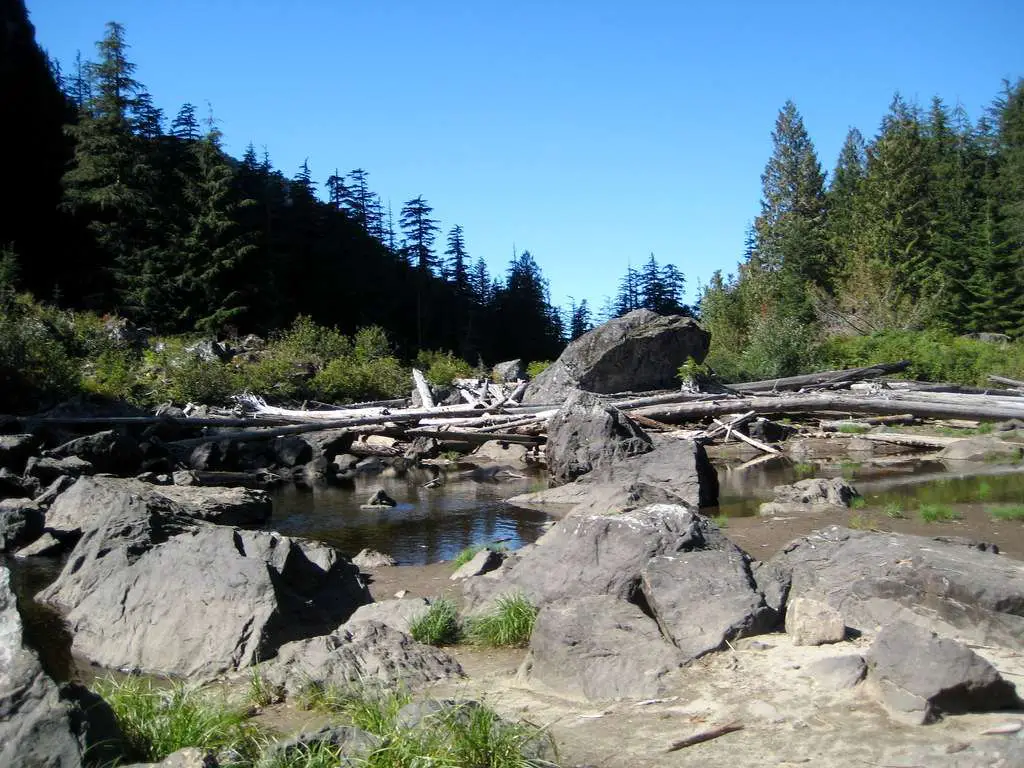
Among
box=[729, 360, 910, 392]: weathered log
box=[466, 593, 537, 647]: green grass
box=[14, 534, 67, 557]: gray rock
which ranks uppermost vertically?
box=[729, 360, 910, 392]: weathered log

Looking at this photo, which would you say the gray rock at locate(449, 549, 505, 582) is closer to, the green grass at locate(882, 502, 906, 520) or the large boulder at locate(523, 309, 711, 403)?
the green grass at locate(882, 502, 906, 520)

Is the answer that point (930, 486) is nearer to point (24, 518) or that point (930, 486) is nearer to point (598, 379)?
point (598, 379)

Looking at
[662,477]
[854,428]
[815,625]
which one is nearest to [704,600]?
[815,625]

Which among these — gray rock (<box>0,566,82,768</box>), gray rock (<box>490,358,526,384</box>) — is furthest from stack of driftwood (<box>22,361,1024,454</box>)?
gray rock (<box>0,566,82,768</box>)

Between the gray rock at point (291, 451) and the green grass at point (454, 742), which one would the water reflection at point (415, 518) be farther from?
the green grass at point (454, 742)

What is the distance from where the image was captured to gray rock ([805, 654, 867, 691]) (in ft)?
15.6

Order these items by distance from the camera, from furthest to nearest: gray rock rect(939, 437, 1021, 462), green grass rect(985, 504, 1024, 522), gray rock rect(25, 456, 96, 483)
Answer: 1. gray rock rect(939, 437, 1021, 462)
2. gray rock rect(25, 456, 96, 483)
3. green grass rect(985, 504, 1024, 522)

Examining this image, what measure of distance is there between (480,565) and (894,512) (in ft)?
19.1

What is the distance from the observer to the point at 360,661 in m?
5.87

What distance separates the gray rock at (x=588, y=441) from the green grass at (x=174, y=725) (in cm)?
1163

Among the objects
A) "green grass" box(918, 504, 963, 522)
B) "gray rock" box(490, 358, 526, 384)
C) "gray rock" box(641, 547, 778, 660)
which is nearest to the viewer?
"gray rock" box(641, 547, 778, 660)

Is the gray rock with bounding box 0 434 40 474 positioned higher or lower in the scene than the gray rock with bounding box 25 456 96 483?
higher

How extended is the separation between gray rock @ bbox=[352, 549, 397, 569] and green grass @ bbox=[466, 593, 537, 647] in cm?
351

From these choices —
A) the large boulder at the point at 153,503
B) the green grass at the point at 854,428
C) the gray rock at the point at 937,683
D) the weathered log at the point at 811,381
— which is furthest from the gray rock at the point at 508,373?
the gray rock at the point at 937,683
